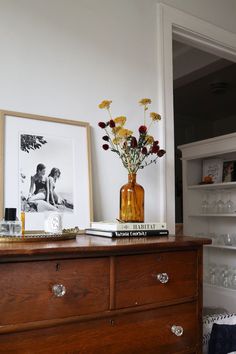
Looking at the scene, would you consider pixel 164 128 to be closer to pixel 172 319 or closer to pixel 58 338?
pixel 172 319


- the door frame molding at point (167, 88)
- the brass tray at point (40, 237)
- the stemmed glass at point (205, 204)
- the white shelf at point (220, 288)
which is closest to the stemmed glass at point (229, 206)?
the stemmed glass at point (205, 204)

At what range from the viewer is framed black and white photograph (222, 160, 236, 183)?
3.54 meters

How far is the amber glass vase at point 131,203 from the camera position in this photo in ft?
5.17

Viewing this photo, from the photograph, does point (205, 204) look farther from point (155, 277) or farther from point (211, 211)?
point (155, 277)

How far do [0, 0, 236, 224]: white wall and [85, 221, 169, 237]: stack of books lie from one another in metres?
0.26

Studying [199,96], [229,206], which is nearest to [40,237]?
[229,206]

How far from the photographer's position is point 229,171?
3.59 m

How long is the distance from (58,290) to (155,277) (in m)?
0.37

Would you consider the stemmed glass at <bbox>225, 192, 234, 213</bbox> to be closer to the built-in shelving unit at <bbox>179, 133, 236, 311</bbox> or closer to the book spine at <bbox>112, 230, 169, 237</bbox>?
the built-in shelving unit at <bbox>179, 133, 236, 311</bbox>

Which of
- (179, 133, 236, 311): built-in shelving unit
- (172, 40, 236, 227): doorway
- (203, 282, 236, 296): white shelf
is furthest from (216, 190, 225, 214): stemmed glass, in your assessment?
(203, 282, 236, 296): white shelf

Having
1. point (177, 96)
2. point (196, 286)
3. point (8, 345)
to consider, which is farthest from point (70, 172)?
point (177, 96)

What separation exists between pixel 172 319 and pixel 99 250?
1.39 feet

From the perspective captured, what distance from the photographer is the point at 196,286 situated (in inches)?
55.9

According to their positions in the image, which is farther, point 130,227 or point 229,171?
point 229,171
